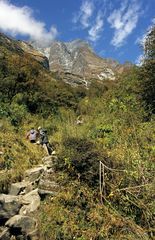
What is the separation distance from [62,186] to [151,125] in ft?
16.1

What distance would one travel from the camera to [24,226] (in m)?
8.97

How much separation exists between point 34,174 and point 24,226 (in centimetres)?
308

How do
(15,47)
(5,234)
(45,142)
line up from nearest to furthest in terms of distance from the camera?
(5,234) → (45,142) → (15,47)

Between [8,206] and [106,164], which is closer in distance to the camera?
[8,206]

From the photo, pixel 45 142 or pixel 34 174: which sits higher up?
pixel 45 142

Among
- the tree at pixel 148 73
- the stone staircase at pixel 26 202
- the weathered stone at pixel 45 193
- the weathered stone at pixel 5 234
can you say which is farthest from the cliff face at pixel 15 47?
the weathered stone at pixel 5 234

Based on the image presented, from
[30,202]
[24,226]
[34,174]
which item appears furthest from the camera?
[34,174]

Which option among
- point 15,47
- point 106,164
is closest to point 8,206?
point 106,164

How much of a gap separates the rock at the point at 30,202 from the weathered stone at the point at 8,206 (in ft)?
0.49

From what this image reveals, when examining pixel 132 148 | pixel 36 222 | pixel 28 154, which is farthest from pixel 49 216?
pixel 28 154

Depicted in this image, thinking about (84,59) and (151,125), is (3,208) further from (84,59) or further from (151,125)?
(84,59)

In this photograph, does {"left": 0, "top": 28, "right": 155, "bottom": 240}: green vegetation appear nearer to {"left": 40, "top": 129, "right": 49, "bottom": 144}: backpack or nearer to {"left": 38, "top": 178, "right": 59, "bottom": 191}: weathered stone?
{"left": 38, "top": 178, "right": 59, "bottom": 191}: weathered stone

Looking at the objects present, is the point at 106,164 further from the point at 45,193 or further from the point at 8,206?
the point at 8,206

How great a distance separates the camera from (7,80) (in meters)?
25.3
